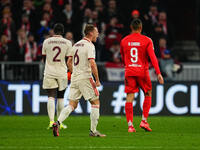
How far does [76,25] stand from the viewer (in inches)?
891

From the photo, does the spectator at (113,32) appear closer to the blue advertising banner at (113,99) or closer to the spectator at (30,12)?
the blue advertising banner at (113,99)

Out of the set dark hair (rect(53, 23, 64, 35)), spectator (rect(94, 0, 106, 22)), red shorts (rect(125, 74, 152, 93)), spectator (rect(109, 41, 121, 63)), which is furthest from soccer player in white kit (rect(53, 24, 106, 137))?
spectator (rect(94, 0, 106, 22))

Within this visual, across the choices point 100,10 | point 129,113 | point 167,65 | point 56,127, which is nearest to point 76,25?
point 100,10

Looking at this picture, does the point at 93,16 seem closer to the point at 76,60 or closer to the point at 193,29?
the point at 193,29

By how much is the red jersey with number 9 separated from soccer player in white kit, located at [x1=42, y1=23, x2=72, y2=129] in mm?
1440

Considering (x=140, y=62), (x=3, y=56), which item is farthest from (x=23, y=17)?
(x=140, y=62)

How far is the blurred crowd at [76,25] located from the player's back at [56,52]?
19.7 feet

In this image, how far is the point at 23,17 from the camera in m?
22.7

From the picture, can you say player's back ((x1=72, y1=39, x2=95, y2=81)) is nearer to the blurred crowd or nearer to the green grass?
the green grass

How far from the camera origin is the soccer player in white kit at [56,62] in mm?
15242

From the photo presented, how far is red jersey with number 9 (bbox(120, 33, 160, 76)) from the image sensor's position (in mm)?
14477

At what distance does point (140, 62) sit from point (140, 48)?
0.30 metres

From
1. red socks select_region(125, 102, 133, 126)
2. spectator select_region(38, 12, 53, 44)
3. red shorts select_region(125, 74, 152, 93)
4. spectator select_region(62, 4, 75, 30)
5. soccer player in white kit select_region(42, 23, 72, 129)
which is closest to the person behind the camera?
red socks select_region(125, 102, 133, 126)

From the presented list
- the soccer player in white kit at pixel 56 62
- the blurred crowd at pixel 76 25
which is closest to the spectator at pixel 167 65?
the blurred crowd at pixel 76 25
